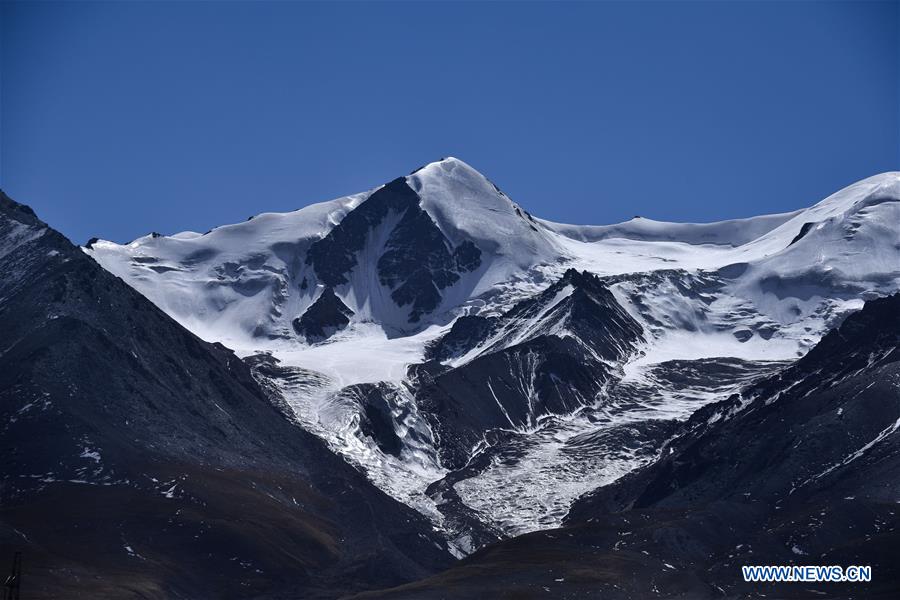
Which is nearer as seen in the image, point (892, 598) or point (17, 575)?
point (17, 575)

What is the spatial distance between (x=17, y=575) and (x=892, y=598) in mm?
102817

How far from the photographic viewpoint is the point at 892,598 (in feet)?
654

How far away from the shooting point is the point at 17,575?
15762cm
